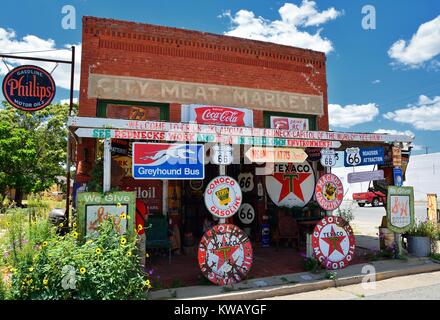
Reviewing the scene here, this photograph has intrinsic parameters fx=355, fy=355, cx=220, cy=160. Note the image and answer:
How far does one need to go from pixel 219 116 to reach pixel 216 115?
0.11 meters

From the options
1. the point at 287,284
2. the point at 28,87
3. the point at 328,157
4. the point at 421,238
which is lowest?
the point at 287,284

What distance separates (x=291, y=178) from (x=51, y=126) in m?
25.8

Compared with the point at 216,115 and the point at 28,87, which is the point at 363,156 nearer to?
the point at 216,115

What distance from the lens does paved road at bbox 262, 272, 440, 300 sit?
6211mm

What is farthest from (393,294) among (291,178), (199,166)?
(291,178)

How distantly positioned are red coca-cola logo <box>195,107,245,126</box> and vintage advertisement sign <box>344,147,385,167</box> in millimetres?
3609

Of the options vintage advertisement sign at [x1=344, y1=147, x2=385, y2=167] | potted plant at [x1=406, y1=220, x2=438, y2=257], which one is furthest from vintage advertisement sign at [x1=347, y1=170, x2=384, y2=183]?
potted plant at [x1=406, y1=220, x2=438, y2=257]

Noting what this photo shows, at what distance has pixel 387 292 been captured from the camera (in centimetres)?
653

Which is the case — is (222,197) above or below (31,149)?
below

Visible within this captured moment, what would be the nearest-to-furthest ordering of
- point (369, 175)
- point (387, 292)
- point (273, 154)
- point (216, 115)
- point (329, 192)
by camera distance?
point (387, 292)
point (273, 154)
point (329, 192)
point (369, 175)
point (216, 115)

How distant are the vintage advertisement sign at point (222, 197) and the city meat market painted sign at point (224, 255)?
288 millimetres

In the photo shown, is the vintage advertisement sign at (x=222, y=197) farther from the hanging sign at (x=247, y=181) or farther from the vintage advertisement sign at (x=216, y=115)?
the hanging sign at (x=247, y=181)

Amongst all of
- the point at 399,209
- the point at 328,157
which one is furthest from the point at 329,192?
the point at 399,209

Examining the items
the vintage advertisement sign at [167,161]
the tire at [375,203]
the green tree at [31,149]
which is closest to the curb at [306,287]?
the vintage advertisement sign at [167,161]
